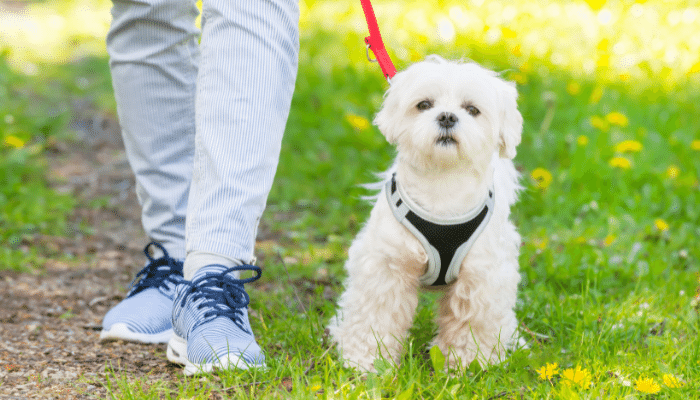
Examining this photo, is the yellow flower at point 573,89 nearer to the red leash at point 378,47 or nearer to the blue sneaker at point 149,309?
the red leash at point 378,47

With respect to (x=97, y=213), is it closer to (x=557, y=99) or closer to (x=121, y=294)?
(x=121, y=294)

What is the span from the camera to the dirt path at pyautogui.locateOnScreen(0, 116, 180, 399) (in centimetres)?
192

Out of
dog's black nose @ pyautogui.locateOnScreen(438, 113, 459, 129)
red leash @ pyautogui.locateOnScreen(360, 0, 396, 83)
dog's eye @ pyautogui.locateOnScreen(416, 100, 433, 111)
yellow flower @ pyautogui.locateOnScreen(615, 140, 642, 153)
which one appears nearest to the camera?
dog's black nose @ pyautogui.locateOnScreen(438, 113, 459, 129)

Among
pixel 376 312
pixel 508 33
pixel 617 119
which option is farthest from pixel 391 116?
pixel 508 33

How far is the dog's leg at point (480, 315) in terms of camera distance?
203 cm

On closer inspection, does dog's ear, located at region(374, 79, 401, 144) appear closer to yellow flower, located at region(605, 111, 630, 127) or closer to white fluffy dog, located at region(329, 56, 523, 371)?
white fluffy dog, located at region(329, 56, 523, 371)

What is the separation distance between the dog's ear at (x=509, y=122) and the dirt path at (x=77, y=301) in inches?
47.8

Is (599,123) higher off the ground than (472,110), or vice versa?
(472,110)

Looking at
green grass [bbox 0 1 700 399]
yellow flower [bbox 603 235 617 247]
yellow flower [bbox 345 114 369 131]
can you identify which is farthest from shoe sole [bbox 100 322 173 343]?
yellow flower [bbox 345 114 369 131]

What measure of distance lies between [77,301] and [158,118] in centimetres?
83

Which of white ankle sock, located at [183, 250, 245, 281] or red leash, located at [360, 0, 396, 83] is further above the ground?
red leash, located at [360, 0, 396, 83]

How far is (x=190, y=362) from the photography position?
1938 millimetres

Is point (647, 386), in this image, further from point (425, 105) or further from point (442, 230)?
point (425, 105)

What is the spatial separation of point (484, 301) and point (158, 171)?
131 centimetres
